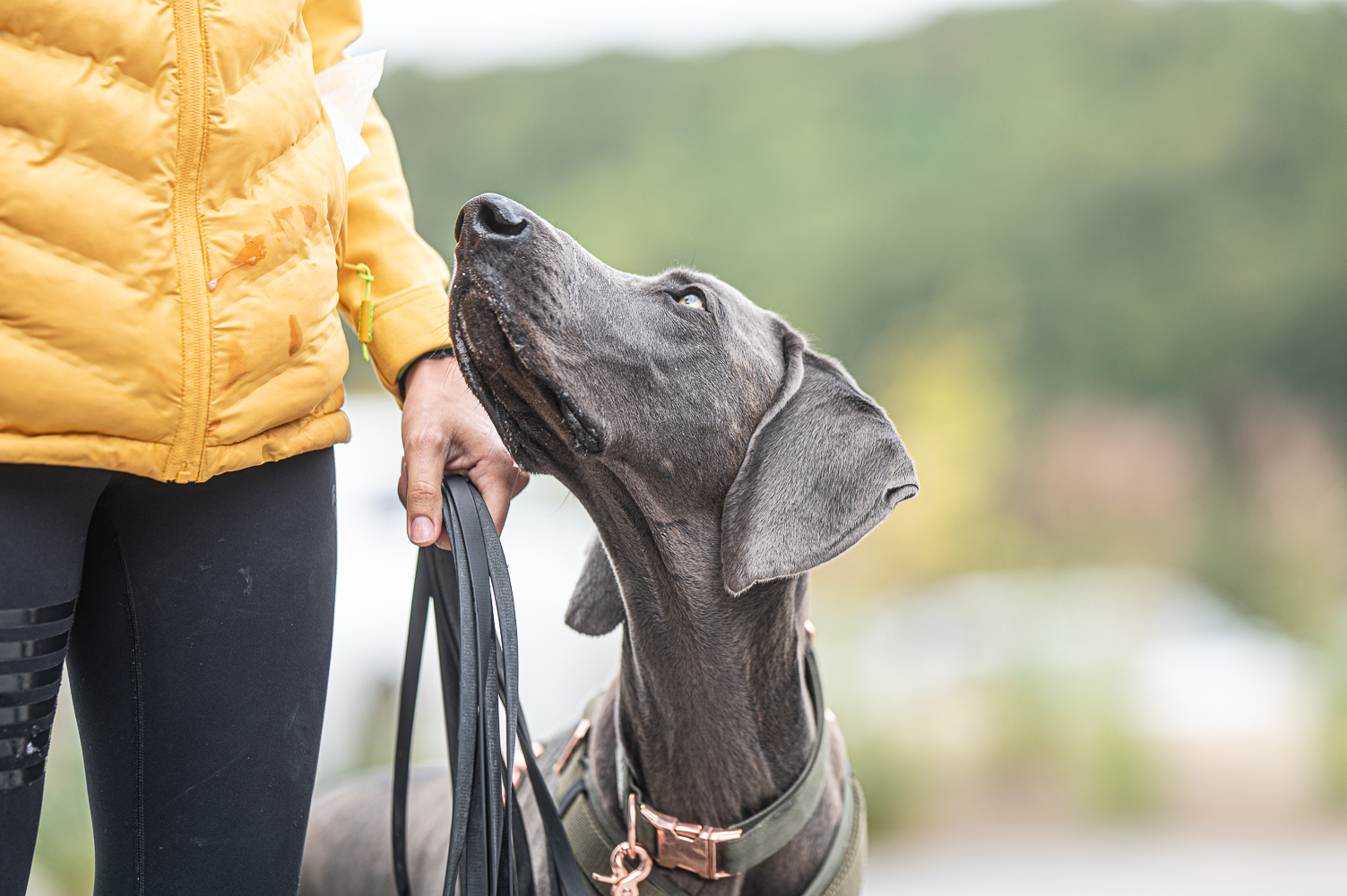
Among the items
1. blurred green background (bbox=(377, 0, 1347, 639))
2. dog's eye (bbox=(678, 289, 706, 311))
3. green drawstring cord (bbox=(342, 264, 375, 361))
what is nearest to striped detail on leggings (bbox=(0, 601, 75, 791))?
green drawstring cord (bbox=(342, 264, 375, 361))

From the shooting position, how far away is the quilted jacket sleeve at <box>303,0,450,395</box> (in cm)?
158

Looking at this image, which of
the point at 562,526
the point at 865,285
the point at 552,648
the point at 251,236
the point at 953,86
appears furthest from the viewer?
the point at 953,86

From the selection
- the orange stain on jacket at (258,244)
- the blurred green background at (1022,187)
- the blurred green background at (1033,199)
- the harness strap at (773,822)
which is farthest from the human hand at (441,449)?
the blurred green background at (1022,187)

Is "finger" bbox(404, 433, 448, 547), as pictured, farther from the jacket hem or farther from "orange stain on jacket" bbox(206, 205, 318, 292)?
"orange stain on jacket" bbox(206, 205, 318, 292)

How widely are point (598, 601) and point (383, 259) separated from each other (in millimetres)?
830

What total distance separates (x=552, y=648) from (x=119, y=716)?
3780 mm

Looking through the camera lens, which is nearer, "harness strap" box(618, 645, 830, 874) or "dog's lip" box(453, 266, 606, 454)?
"dog's lip" box(453, 266, 606, 454)

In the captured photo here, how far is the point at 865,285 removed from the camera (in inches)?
581

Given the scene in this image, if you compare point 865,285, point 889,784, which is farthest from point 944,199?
point 889,784

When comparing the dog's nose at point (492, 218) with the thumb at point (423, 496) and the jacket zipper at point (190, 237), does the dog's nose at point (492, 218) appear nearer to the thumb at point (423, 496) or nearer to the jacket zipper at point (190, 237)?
the thumb at point (423, 496)

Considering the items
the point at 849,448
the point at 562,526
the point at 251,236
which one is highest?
the point at 251,236

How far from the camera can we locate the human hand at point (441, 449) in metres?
1.55

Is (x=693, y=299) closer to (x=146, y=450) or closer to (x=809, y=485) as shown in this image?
(x=809, y=485)

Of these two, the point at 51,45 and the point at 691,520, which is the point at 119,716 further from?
the point at 691,520
